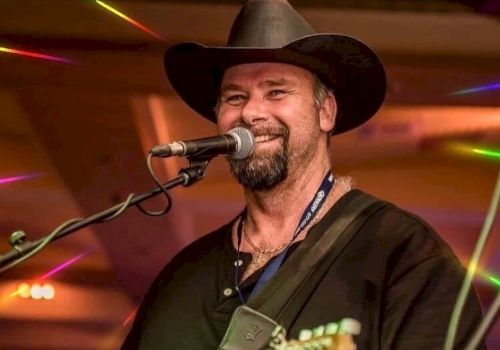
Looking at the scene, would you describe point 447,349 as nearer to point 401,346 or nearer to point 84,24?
point 401,346

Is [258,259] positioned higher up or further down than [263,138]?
further down

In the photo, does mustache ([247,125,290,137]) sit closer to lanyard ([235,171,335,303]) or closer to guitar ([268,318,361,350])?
lanyard ([235,171,335,303])

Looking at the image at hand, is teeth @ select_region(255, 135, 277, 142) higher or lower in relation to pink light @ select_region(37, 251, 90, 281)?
lower

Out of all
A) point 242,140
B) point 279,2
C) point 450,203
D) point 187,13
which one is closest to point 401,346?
point 242,140

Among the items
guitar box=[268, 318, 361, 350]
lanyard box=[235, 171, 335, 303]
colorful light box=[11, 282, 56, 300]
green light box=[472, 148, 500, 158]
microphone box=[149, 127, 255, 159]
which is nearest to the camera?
guitar box=[268, 318, 361, 350]

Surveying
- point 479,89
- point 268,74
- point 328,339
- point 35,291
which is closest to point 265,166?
point 268,74

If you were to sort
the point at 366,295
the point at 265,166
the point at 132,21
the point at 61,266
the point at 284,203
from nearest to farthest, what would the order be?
the point at 366,295, the point at 265,166, the point at 284,203, the point at 132,21, the point at 61,266

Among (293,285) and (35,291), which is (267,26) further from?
(35,291)

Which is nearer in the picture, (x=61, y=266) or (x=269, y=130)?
(x=269, y=130)

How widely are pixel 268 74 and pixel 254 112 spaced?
0.39 ft

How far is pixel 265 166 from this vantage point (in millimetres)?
1804

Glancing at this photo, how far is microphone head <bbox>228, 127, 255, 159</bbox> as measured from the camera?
1587 mm

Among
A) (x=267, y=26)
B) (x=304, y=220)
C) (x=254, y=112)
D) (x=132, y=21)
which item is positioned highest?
(x=132, y=21)

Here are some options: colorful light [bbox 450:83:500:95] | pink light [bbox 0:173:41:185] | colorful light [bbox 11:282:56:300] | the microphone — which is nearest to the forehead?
the microphone
